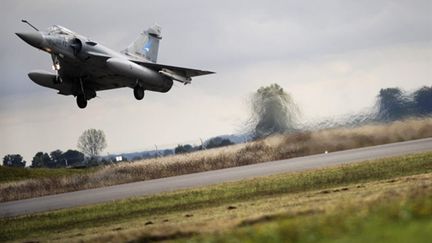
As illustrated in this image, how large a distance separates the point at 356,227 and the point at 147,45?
4244 centimetres

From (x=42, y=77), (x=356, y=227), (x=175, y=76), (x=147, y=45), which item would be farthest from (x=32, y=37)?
(x=356, y=227)

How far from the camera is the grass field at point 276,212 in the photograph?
10.2 m

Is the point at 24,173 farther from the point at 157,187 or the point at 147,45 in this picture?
the point at 157,187

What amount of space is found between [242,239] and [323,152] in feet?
110

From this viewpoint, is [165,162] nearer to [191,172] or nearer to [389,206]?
[191,172]

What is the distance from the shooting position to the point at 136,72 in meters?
39.3

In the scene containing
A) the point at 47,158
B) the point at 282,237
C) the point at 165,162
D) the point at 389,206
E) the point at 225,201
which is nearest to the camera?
the point at 282,237

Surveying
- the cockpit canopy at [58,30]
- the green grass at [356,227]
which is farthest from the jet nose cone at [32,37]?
the green grass at [356,227]

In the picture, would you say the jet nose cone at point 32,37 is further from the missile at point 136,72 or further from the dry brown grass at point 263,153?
the dry brown grass at point 263,153

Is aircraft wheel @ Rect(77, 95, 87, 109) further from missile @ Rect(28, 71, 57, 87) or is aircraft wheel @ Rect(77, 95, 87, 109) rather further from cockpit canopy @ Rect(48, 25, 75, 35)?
cockpit canopy @ Rect(48, 25, 75, 35)

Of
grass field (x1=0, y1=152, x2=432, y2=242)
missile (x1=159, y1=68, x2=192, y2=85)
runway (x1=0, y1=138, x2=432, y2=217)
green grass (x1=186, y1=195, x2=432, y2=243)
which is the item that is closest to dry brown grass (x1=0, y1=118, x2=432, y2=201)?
missile (x1=159, y1=68, x2=192, y2=85)

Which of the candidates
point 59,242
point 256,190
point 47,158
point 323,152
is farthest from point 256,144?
point 47,158

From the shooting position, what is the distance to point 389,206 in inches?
453

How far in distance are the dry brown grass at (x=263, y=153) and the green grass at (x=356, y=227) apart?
98.5 ft
